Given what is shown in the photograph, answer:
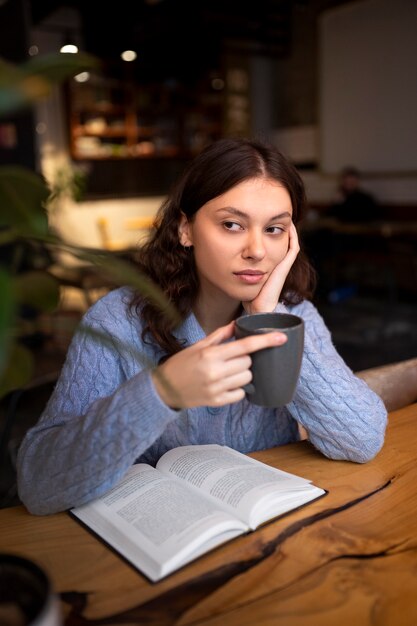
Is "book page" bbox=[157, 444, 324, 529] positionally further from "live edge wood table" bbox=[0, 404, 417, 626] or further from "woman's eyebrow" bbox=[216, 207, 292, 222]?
"woman's eyebrow" bbox=[216, 207, 292, 222]

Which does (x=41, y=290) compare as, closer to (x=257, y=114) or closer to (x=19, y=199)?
(x=19, y=199)

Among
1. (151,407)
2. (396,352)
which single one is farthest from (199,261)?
(396,352)

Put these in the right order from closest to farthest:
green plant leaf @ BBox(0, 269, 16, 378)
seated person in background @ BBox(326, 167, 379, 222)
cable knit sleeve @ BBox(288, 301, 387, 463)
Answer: green plant leaf @ BBox(0, 269, 16, 378) < cable knit sleeve @ BBox(288, 301, 387, 463) < seated person in background @ BBox(326, 167, 379, 222)

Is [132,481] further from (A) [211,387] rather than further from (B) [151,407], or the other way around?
(A) [211,387]

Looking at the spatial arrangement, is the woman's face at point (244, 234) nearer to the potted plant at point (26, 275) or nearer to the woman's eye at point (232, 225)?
the woman's eye at point (232, 225)

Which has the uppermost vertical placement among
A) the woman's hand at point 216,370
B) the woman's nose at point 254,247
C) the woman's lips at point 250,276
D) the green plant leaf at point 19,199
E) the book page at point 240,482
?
the green plant leaf at point 19,199

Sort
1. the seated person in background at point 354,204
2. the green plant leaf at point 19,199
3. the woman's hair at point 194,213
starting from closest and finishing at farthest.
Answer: the green plant leaf at point 19,199 → the woman's hair at point 194,213 → the seated person in background at point 354,204

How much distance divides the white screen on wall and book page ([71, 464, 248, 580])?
6.79m

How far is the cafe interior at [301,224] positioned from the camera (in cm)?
76

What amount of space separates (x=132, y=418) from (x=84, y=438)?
106mm

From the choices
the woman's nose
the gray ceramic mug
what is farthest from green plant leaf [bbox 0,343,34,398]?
the woman's nose

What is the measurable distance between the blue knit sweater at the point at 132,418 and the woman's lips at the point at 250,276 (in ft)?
0.60

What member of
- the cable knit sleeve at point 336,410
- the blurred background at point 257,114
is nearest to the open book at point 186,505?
the cable knit sleeve at point 336,410

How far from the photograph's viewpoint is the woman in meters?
0.90
